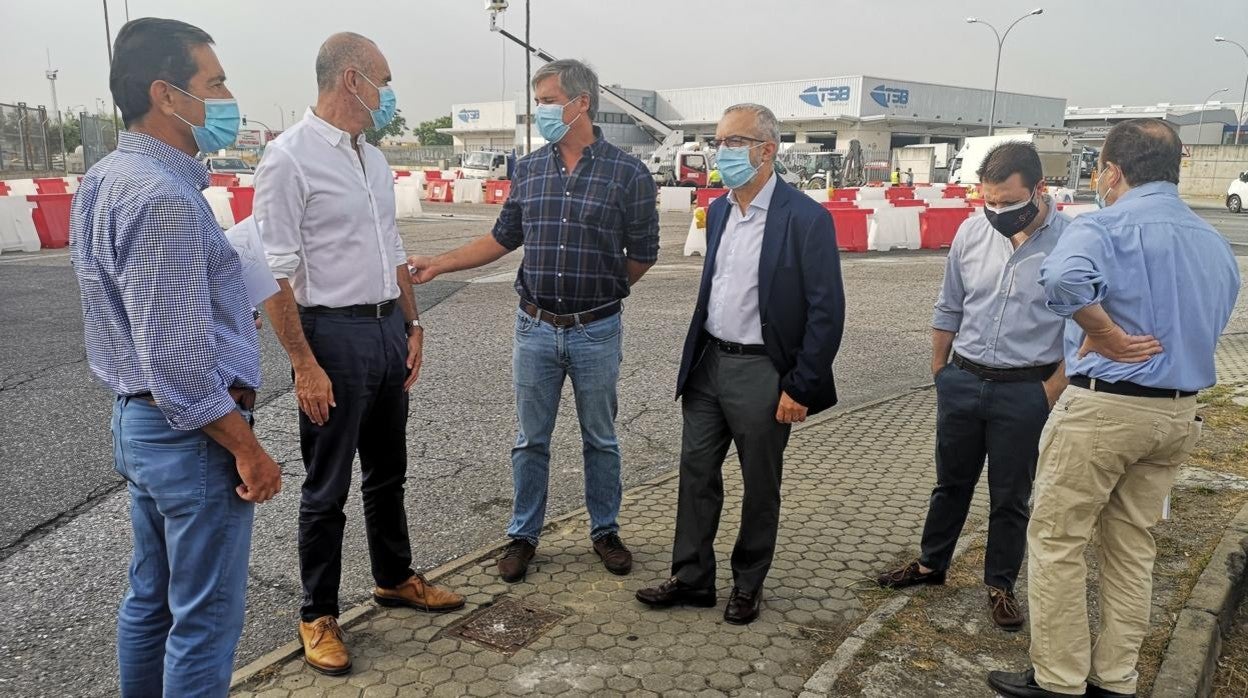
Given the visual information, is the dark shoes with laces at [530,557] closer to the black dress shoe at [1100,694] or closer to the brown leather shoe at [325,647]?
the brown leather shoe at [325,647]

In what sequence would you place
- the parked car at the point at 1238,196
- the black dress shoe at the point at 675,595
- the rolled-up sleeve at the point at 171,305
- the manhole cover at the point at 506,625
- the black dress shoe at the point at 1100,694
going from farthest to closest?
the parked car at the point at 1238,196
the black dress shoe at the point at 675,595
the manhole cover at the point at 506,625
the black dress shoe at the point at 1100,694
the rolled-up sleeve at the point at 171,305

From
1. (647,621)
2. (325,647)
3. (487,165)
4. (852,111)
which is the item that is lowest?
(647,621)

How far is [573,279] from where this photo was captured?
12.8 ft

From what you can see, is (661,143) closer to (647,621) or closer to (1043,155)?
(1043,155)

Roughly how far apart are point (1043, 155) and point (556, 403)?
37.5 m

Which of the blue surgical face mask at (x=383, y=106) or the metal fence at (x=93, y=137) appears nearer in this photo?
the blue surgical face mask at (x=383, y=106)

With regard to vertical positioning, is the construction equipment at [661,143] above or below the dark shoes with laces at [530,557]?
above

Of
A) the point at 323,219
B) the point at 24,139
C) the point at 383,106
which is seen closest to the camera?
the point at 323,219

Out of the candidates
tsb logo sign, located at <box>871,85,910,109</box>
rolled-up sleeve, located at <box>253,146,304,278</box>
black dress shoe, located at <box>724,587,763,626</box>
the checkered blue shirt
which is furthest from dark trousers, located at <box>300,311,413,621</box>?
tsb logo sign, located at <box>871,85,910,109</box>

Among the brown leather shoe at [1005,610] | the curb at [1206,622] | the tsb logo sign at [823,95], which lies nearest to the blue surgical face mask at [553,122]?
the brown leather shoe at [1005,610]

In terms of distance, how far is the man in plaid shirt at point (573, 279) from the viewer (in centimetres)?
392

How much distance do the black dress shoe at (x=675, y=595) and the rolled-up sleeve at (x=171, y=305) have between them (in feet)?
6.79

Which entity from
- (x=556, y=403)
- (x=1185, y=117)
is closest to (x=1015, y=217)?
(x=556, y=403)

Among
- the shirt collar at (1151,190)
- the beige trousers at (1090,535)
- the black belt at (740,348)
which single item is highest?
the shirt collar at (1151,190)
